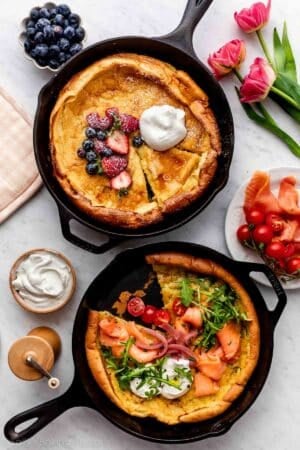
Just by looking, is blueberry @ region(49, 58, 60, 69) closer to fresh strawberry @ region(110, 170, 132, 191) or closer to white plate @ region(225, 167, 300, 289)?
fresh strawberry @ region(110, 170, 132, 191)

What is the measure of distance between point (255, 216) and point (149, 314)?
0.61m

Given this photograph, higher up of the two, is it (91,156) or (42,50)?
(42,50)

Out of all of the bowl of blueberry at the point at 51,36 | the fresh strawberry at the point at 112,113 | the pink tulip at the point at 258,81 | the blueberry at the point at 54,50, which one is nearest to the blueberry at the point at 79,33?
the bowl of blueberry at the point at 51,36

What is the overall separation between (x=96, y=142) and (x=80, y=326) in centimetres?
77

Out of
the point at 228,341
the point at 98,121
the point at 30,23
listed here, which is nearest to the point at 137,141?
the point at 98,121

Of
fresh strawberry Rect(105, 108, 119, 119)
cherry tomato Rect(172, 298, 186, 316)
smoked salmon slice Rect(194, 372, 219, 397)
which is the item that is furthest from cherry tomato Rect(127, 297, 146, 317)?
fresh strawberry Rect(105, 108, 119, 119)

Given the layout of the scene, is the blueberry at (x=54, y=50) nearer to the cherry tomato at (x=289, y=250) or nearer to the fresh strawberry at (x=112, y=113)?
the fresh strawberry at (x=112, y=113)

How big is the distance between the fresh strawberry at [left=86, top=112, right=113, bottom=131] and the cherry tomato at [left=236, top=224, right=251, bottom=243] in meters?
0.71

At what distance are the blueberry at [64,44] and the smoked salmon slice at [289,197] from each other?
1074mm

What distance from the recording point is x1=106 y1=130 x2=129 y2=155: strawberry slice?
317 centimetres

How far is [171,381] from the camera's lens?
3.21 m

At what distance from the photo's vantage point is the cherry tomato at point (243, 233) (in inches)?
129

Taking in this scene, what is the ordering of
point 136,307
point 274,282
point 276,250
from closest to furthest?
point 274,282 → point 276,250 → point 136,307

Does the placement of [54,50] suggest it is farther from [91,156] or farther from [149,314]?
[149,314]
